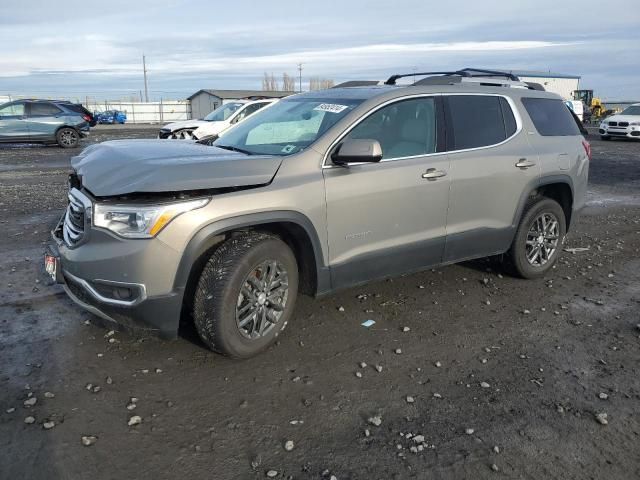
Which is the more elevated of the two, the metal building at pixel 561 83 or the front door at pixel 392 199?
the metal building at pixel 561 83

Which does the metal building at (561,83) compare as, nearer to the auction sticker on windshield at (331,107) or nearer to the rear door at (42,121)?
the rear door at (42,121)

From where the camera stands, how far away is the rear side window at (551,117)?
539 cm

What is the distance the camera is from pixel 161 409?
10.6 ft

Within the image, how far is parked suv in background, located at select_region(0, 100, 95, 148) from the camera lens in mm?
19062

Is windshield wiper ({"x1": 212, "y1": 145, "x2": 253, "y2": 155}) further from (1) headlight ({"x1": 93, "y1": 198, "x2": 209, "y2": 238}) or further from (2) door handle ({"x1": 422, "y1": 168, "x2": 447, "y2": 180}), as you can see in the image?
(2) door handle ({"x1": 422, "y1": 168, "x2": 447, "y2": 180})

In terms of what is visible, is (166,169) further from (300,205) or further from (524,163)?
(524,163)

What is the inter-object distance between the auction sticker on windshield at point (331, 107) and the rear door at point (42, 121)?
1783 centimetres

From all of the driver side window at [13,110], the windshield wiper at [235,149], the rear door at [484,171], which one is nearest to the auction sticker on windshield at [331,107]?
the windshield wiper at [235,149]

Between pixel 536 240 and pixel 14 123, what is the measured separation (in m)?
19.1

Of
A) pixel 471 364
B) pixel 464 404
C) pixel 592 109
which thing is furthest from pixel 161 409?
pixel 592 109

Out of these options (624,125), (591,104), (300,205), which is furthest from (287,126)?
(591,104)

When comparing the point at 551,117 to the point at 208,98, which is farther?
the point at 208,98

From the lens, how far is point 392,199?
4.20 meters

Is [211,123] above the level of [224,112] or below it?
below
